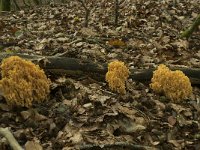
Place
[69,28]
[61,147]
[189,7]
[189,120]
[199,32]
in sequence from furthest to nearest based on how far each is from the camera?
[189,7]
[69,28]
[199,32]
[189,120]
[61,147]

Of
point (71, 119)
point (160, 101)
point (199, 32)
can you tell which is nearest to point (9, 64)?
point (71, 119)

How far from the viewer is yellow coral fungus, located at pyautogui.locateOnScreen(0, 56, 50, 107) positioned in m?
4.46

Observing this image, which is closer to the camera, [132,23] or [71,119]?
[71,119]

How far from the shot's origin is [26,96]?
14.9 feet

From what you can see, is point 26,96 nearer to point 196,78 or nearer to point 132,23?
point 196,78

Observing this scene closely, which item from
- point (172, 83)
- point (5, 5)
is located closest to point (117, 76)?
point (172, 83)

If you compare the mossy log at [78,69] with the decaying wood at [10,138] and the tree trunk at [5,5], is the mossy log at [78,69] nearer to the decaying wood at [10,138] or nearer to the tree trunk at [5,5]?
the decaying wood at [10,138]

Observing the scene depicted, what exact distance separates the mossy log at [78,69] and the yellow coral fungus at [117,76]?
0.33 m

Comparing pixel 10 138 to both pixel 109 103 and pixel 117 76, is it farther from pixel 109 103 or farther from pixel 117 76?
pixel 117 76

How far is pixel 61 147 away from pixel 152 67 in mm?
2611

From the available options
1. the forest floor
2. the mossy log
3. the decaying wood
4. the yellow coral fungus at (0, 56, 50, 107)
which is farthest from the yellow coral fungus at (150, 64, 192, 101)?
the decaying wood

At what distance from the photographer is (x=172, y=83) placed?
521 centimetres

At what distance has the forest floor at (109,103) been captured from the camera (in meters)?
4.24

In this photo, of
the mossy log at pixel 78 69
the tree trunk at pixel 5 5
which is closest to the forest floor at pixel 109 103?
the mossy log at pixel 78 69
